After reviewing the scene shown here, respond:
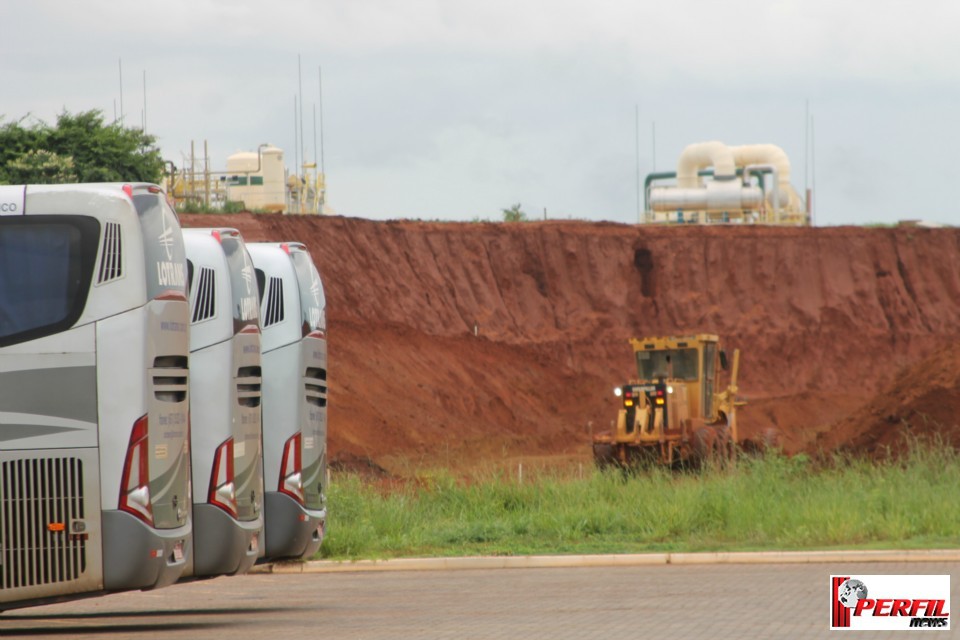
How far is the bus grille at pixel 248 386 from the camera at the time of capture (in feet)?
43.3

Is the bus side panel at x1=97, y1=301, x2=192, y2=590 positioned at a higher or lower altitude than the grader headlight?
higher

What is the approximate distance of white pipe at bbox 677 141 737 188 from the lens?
68.1 m

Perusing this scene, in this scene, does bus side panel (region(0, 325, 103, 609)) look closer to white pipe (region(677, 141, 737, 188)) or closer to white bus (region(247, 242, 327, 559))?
white bus (region(247, 242, 327, 559))

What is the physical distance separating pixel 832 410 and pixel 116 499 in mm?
42160

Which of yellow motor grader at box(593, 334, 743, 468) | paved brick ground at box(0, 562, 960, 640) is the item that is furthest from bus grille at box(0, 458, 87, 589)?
yellow motor grader at box(593, 334, 743, 468)

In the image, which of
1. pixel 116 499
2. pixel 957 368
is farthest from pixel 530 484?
pixel 116 499

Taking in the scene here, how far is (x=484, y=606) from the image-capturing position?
1459 cm

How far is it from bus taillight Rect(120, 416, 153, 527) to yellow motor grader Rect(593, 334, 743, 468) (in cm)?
1849

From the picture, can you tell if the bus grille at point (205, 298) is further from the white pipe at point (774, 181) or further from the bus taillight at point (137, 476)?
the white pipe at point (774, 181)

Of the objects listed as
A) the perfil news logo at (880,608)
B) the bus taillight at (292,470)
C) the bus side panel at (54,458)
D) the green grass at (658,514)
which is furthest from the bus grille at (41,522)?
Result: the green grass at (658,514)

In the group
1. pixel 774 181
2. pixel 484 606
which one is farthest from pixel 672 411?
pixel 774 181

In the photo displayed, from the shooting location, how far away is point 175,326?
1145 cm

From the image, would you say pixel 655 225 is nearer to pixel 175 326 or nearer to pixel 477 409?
pixel 477 409

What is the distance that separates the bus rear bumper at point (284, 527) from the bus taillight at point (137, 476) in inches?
137
